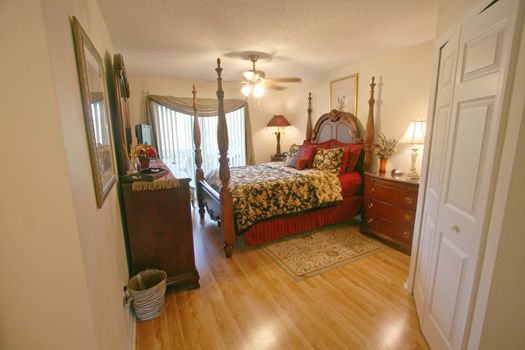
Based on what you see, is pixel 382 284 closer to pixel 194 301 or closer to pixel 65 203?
pixel 194 301

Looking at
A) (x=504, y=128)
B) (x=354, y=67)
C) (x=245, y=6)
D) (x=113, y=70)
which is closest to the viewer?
(x=504, y=128)

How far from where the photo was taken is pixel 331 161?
3.51m

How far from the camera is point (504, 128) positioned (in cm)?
99

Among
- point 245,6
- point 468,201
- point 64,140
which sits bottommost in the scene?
point 468,201

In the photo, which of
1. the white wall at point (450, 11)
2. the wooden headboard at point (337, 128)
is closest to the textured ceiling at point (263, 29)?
the white wall at point (450, 11)

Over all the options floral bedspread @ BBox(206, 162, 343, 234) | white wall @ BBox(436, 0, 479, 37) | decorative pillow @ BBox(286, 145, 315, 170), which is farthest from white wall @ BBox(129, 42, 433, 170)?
white wall @ BBox(436, 0, 479, 37)

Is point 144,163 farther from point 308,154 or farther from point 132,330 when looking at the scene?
point 308,154

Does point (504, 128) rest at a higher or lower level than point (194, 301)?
higher

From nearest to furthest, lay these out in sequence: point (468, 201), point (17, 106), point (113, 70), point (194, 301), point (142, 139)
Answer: point (17, 106) → point (468, 201) → point (194, 301) → point (113, 70) → point (142, 139)

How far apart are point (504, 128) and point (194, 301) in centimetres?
231

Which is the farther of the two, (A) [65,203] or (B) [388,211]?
(B) [388,211]

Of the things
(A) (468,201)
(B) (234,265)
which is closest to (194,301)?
(B) (234,265)

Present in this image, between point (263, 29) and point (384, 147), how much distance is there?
6.98ft

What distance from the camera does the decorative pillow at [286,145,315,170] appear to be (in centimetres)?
381
